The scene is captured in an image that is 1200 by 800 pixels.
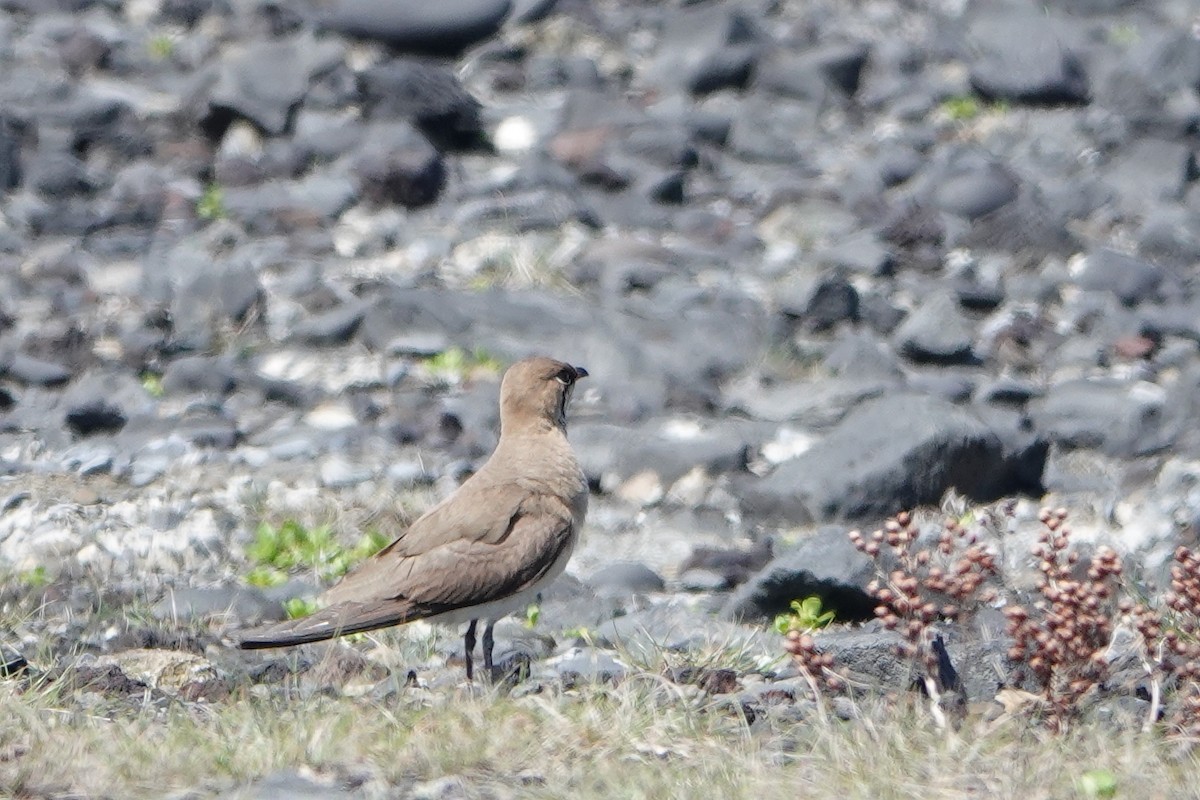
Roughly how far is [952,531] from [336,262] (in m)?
6.99

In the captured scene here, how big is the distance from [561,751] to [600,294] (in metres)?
6.76

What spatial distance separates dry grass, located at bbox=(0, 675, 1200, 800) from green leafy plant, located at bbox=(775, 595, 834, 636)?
1.68 m

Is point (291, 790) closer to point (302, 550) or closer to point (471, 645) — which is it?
point (471, 645)

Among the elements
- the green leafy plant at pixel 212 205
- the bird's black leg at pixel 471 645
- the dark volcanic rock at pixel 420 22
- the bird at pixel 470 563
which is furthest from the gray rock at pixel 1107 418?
the dark volcanic rock at pixel 420 22

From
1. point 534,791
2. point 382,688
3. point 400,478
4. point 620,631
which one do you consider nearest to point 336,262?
point 400,478

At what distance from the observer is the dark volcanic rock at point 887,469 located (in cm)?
→ 927

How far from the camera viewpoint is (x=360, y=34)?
601 inches

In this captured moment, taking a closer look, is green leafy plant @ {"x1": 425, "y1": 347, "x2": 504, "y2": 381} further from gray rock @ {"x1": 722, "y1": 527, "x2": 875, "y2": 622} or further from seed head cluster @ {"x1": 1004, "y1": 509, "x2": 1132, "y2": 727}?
seed head cluster @ {"x1": 1004, "y1": 509, "x2": 1132, "y2": 727}

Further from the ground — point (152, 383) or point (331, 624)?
point (331, 624)

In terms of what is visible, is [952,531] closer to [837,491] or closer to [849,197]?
[837,491]

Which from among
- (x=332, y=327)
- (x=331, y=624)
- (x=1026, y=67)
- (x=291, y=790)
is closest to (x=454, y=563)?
(x=331, y=624)

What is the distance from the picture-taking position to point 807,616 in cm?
761

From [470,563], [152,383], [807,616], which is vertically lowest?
[152,383]

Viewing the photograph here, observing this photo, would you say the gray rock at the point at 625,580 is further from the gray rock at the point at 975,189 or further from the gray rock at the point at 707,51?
the gray rock at the point at 707,51
